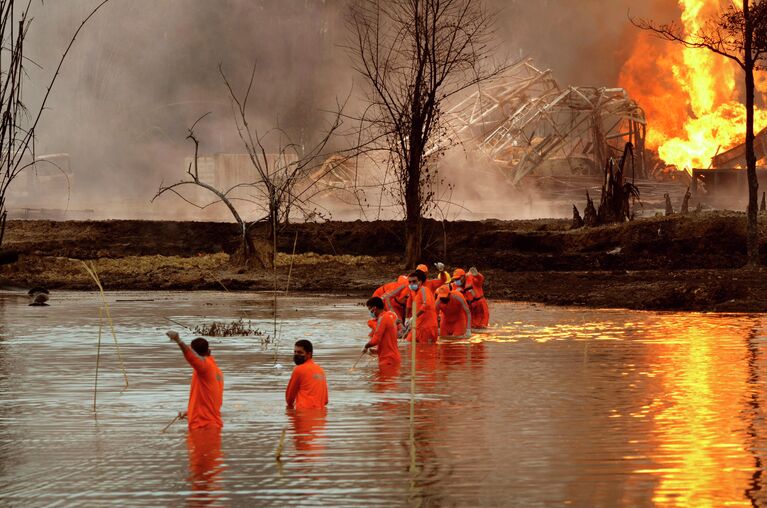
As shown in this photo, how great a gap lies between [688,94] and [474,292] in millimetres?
45906

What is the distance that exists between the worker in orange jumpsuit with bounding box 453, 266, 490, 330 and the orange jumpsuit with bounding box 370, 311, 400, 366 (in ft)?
17.4

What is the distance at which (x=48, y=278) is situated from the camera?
36500mm

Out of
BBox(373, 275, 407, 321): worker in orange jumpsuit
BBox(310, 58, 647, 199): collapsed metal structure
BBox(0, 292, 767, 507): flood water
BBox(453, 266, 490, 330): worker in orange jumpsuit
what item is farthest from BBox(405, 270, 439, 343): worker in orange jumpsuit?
BBox(310, 58, 647, 199): collapsed metal structure

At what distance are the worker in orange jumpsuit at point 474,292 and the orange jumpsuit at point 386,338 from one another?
529cm

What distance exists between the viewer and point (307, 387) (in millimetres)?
12547

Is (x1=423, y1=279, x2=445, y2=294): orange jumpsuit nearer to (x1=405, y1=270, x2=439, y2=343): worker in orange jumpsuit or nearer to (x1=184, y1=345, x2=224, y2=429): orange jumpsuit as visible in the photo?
(x1=405, y1=270, x2=439, y2=343): worker in orange jumpsuit

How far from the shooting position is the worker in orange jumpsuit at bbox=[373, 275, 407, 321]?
63.6ft

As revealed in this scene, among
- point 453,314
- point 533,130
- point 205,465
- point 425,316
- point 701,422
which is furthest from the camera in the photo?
point 533,130

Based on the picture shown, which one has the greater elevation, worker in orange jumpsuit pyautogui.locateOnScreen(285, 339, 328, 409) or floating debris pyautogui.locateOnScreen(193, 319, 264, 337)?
floating debris pyautogui.locateOnScreen(193, 319, 264, 337)

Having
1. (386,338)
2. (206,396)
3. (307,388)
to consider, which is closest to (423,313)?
(386,338)

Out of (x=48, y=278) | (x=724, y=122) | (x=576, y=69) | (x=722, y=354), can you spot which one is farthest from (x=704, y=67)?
(x=722, y=354)

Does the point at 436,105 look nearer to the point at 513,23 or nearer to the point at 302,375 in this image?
the point at 302,375

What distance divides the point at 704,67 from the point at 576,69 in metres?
12.2

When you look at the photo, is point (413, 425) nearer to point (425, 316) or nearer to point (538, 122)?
point (425, 316)
